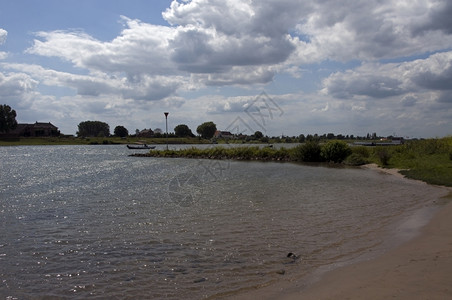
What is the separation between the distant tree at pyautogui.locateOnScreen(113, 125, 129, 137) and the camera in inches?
7165

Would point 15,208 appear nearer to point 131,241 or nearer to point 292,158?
point 131,241

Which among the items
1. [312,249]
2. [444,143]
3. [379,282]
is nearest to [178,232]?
[312,249]

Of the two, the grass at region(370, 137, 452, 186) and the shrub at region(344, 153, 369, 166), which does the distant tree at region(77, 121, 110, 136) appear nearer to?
the shrub at region(344, 153, 369, 166)

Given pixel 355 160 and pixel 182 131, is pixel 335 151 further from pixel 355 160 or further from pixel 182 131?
pixel 182 131

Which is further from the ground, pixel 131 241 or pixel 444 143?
pixel 444 143

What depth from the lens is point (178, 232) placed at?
11.4 meters

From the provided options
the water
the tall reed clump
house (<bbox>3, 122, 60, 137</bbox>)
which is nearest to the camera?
the water

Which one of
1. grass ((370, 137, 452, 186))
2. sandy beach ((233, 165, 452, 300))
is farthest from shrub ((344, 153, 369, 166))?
sandy beach ((233, 165, 452, 300))

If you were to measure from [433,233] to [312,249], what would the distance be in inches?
144

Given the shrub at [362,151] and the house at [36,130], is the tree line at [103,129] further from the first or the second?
the shrub at [362,151]

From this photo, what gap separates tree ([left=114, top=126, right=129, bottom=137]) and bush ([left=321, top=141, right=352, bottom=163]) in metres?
152

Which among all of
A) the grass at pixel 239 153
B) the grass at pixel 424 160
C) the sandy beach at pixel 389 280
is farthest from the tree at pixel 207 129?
the sandy beach at pixel 389 280

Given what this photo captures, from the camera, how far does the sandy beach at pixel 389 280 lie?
5840 mm

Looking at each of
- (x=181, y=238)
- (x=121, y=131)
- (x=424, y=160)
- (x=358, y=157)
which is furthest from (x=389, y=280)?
(x=121, y=131)
